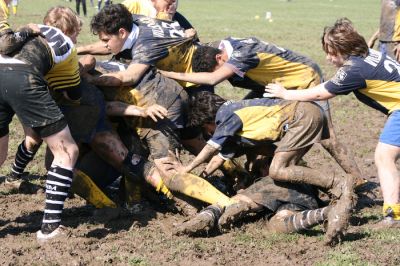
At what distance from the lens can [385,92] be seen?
5.85m

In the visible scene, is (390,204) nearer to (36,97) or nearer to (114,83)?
(114,83)

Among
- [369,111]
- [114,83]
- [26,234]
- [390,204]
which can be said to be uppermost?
[114,83]

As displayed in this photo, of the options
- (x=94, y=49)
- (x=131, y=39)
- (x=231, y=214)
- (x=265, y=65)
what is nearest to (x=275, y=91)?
(x=265, y=65)

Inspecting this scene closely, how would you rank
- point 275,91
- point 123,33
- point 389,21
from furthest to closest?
point 389,21 < point 123,33 < point 275,91

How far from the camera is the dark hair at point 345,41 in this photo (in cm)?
580

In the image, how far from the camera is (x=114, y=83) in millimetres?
6191

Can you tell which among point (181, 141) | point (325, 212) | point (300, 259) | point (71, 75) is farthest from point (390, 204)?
point (71, 75)

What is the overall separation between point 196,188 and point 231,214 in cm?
50

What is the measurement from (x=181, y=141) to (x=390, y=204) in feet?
7.39

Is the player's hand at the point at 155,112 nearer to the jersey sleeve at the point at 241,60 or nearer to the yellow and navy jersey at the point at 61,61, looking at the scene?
the yellow and navy jersey at the point at 61,61

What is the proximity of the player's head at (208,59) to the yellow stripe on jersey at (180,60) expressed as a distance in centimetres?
8

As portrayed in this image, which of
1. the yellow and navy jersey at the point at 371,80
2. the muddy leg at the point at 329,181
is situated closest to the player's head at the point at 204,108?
the muddy leg at the point at 329,181

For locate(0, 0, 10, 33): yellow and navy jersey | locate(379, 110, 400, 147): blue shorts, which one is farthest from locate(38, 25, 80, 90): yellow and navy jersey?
locate(379, 110, 400, 147): blue shorts

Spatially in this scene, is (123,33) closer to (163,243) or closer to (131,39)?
(131,39)
